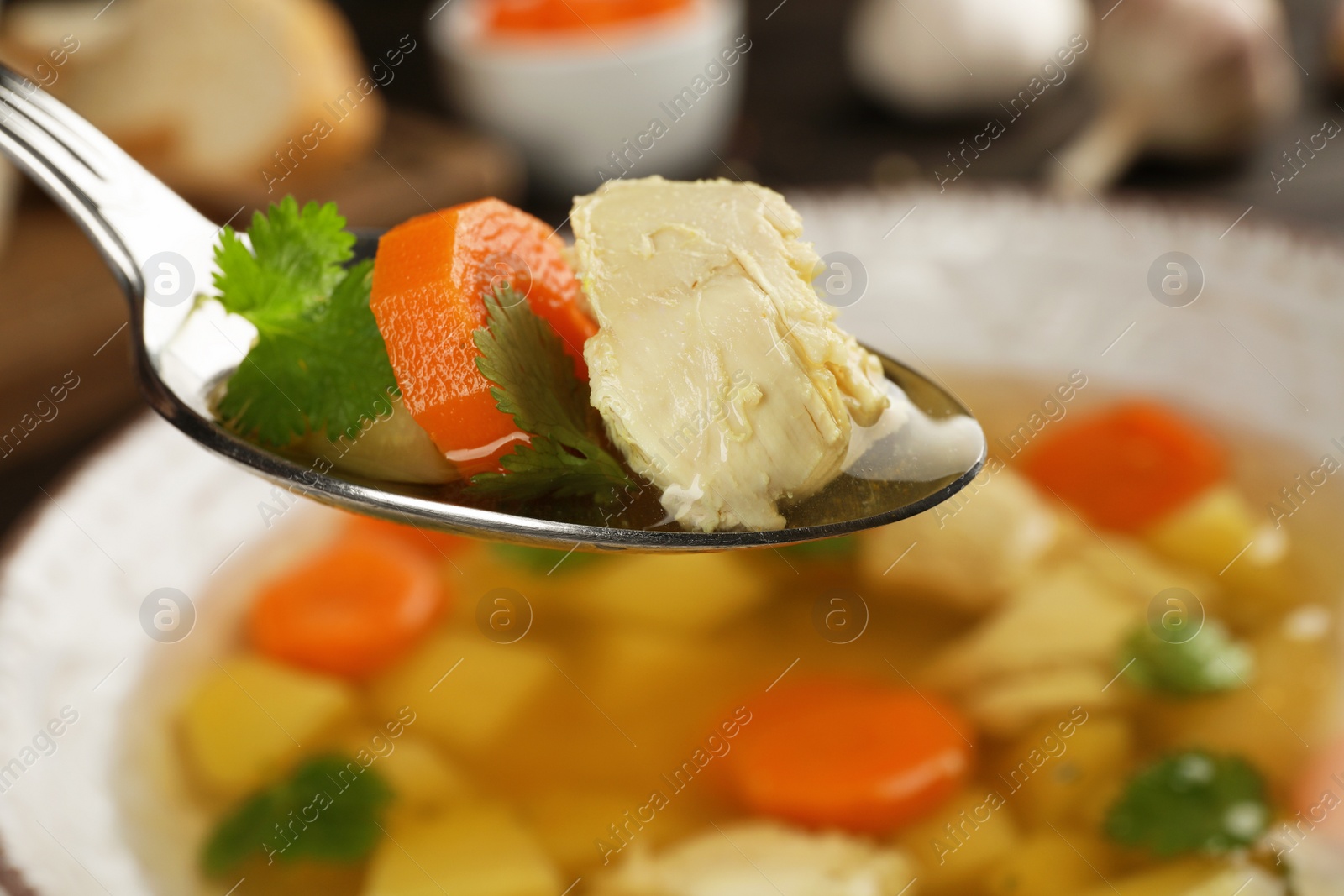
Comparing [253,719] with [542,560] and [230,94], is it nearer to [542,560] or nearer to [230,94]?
[542,560]

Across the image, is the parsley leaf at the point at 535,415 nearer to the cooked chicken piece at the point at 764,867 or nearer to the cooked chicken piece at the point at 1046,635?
the cooked chicken piece at the point at 764,867

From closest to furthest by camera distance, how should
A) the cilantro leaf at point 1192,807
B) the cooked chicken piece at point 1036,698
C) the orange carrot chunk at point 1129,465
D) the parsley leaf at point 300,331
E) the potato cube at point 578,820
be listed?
1. the parsley leaf at point 300,331
2. the cilantro leaf at point 1192,807
3. the potato cube at point 578,820
4. the cooked chicken piece at point 1036,698
5. the orange carrot chunk at point 1129,465

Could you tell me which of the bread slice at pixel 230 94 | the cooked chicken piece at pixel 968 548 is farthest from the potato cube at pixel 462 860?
the bread slice at pixel 230 94

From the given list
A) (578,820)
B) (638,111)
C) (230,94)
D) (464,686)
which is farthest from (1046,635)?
(230,94)

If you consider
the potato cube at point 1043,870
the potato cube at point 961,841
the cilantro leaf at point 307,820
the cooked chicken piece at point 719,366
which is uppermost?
the cooked chicken piece at point 719,366

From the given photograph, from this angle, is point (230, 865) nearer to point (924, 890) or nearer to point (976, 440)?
point (924, 890)

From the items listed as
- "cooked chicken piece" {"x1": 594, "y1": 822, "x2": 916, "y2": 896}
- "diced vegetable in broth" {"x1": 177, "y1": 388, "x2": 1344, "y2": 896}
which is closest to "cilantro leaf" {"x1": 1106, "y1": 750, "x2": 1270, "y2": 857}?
"diced vegetable in broth" {"x1": 177, "y1": 388, "x2": 1344, "y2": 896}

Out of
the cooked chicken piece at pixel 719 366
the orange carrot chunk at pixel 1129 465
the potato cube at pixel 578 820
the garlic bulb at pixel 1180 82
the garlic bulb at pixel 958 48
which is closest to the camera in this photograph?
the cooked chicken piece at pixel 719 366
